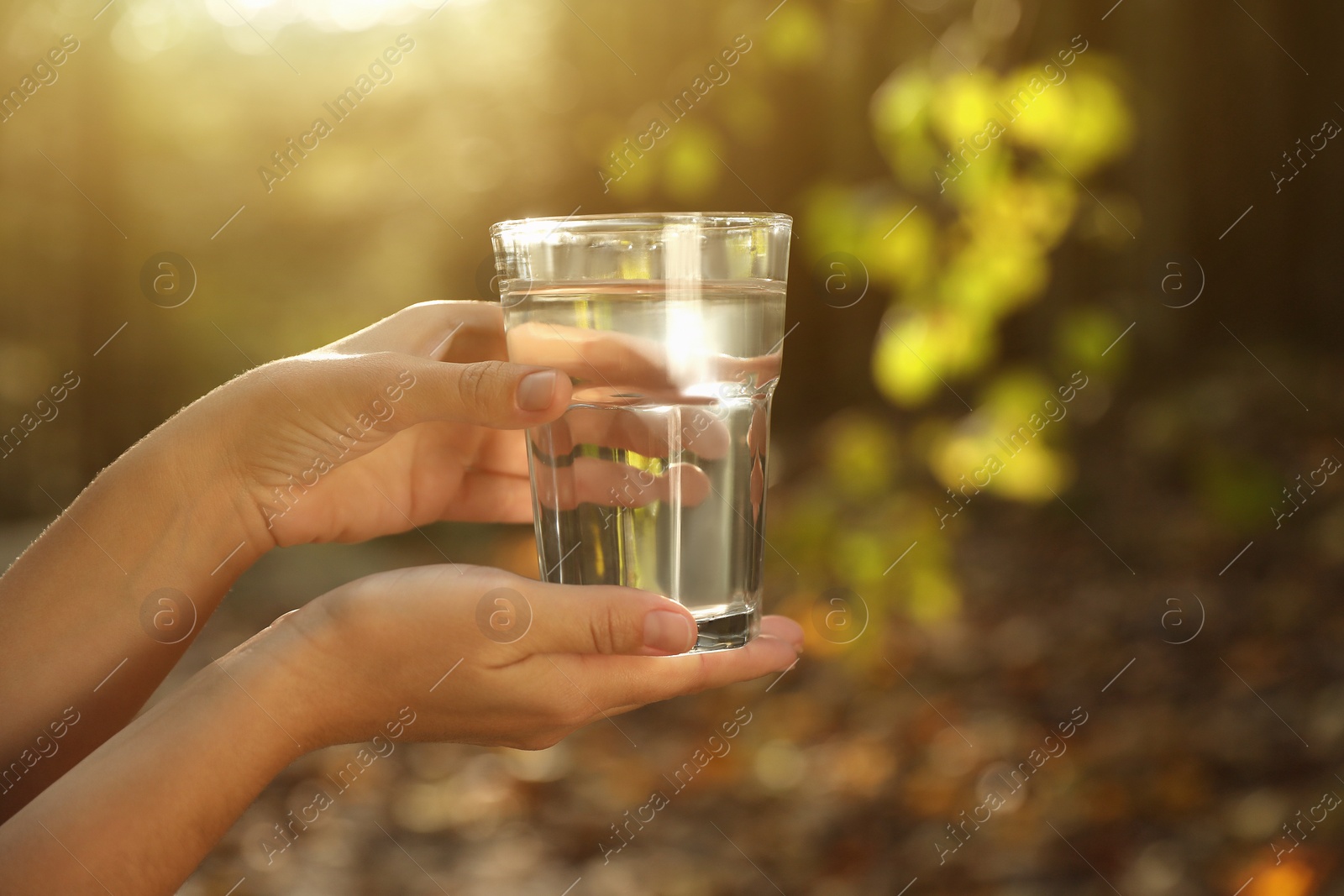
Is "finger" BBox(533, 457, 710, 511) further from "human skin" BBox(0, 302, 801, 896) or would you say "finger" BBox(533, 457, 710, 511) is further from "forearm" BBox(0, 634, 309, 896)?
"forearm" BBox(0, 634, 309, 896)

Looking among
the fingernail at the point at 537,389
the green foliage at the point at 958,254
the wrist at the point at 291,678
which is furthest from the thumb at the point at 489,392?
the green foliage at the point at 958,254

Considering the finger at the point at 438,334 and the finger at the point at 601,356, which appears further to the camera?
the finger at the point at 438,334

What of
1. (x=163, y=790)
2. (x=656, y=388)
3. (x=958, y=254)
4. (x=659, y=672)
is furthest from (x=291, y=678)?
(x=958, y=254)

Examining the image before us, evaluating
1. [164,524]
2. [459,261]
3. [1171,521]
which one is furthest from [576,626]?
[459,261]

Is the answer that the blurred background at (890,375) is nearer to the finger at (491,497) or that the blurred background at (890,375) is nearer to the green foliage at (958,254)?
the green foliage at (958,254)

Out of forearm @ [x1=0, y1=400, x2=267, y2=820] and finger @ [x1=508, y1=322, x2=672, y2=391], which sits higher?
finger @ [x1=508, y1=322, x2=672, y2=391]

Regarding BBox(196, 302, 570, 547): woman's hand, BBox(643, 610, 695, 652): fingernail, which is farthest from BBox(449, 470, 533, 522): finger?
BBox(643, 610, 695, 652): fingernail

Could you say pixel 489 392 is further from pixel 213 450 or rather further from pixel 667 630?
pixel 213 450

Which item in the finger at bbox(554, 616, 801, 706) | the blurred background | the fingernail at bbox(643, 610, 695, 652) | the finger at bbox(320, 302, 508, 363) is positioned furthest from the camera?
the blurred background
